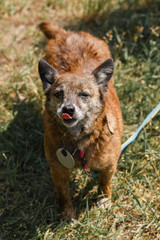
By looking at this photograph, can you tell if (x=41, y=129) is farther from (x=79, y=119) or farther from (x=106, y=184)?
(x=79, y=119)

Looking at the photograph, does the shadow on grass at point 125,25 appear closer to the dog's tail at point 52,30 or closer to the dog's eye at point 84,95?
the dog's tail at point 52,30

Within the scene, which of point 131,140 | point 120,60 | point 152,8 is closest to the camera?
point 131,140

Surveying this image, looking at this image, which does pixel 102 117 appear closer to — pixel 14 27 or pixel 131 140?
pixel 131 140

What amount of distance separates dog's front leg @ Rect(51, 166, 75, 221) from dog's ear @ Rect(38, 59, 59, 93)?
0.90m

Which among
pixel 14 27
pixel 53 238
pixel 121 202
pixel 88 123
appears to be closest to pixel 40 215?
pixel 53 238

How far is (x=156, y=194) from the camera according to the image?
3543 millimetres

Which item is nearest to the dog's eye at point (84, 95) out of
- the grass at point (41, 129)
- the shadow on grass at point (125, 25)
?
the grass at point (41, 129)

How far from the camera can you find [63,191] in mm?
3430

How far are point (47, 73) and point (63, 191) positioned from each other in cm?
133

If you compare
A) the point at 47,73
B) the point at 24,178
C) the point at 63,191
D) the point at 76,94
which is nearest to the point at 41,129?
the point at 24,178

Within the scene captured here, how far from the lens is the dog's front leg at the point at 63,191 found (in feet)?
10.8

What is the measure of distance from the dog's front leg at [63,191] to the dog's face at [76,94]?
2.01 feet

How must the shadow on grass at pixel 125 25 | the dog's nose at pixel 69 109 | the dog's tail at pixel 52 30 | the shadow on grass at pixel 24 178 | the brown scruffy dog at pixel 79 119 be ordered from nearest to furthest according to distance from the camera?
the dog's nose at pixel 69 109, the brown scruffy dog at pixel 79 119, the shadow on grass at pixel 24 178, the dog's tail at pixel 52 30, the shadow on grass at pixel 125 25

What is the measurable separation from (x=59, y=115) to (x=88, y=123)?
330 mm
